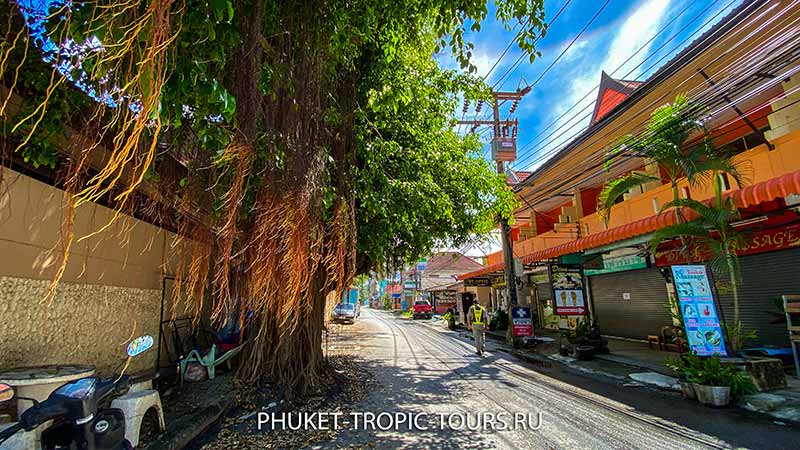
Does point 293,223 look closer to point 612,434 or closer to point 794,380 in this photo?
point 612,434

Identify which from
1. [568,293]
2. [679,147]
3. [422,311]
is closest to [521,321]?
[568,293]

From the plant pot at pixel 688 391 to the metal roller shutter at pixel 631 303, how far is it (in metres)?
4.22

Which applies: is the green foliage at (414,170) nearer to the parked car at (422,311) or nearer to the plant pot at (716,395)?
the plant pot at (716,395)

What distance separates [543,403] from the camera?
17.7 feet

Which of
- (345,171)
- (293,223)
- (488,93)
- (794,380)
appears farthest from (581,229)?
(293,223)

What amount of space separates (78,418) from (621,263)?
42.8 ft

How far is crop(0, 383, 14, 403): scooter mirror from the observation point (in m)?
2.48

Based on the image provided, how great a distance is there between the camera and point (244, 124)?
2.85m

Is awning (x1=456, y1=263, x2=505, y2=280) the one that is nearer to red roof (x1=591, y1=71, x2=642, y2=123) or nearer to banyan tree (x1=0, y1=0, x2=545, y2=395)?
red roof (x1=591, y1=71, x2=642, y2=123)

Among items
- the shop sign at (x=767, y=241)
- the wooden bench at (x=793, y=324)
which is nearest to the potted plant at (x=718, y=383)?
the wooden bench at (x=793, y=324)

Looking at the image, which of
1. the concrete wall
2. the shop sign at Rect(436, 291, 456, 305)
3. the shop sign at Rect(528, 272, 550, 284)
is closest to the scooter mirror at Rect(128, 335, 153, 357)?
the concrete wall

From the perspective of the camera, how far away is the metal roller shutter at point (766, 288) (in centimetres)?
724

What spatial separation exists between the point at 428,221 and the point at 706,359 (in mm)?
4865

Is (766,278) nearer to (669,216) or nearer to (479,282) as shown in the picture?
(669,216)
